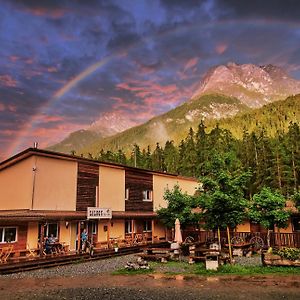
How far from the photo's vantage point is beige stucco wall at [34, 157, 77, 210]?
23.5 metres

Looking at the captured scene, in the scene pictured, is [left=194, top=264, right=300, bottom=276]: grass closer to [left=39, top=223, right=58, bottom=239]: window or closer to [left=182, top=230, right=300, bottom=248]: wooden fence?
[left=182, top=230, right=300, bottom=248]: wooden fence

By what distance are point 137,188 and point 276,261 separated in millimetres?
18364

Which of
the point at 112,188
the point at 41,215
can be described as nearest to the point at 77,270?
the point at 41,215

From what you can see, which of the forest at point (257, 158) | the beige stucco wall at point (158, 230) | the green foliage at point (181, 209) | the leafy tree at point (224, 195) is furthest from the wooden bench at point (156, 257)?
the forest at point (257, 158)

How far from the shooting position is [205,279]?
14.3m

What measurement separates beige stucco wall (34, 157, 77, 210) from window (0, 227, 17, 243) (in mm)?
2113

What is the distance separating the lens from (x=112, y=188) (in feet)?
97.9

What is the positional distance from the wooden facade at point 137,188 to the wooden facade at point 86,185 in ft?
13.8

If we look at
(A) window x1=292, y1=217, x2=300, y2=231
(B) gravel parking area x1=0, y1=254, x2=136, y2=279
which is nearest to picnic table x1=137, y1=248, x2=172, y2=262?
(B) gravel parking area x1=0, y1=254, x2=136, y2=279

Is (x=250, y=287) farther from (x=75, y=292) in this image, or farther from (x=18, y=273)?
(x=18, y=273)

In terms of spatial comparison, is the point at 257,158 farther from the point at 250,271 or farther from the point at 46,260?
the point at 46,260

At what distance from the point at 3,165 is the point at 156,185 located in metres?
15.9

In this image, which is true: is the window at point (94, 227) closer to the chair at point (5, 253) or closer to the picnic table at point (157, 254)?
the chair at point (5, 253)

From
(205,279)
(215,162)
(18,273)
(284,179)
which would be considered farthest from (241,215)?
(284,179)
